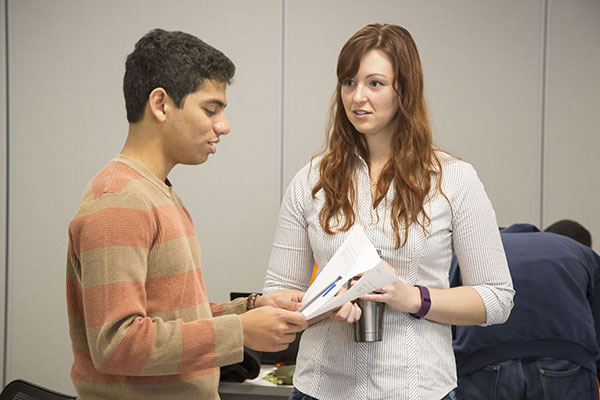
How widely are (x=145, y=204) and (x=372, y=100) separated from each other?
0.66 metres

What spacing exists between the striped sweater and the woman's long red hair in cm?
43

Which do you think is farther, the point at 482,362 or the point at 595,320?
the point at 595,320

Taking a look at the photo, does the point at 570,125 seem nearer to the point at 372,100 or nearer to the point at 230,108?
the point at 230,108

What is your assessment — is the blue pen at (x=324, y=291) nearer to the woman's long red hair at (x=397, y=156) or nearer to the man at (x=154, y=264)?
the man at (x=154, y=264)

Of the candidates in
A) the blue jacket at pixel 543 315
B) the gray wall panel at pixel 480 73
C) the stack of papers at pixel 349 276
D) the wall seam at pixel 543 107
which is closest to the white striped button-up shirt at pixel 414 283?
the stack of papers at pixel 349 276

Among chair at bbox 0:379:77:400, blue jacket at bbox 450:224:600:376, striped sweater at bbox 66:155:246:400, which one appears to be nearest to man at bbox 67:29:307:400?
striped sweater at bbox 66:155:246:400

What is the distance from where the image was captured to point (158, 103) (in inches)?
48.6

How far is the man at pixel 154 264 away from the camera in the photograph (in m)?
1.03

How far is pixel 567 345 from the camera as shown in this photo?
2.17 meters

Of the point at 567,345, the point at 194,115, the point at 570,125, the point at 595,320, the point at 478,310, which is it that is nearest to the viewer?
the point at 194,115

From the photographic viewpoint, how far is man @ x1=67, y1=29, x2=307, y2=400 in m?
1.03

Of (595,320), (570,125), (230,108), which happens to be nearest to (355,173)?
(595,320)

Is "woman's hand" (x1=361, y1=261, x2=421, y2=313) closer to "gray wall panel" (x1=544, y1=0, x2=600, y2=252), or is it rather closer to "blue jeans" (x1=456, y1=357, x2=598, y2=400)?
"blue jeans" (x1=456, y1=357, x2=598, y2=400)

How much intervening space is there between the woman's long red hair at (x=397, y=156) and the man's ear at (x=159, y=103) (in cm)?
47
